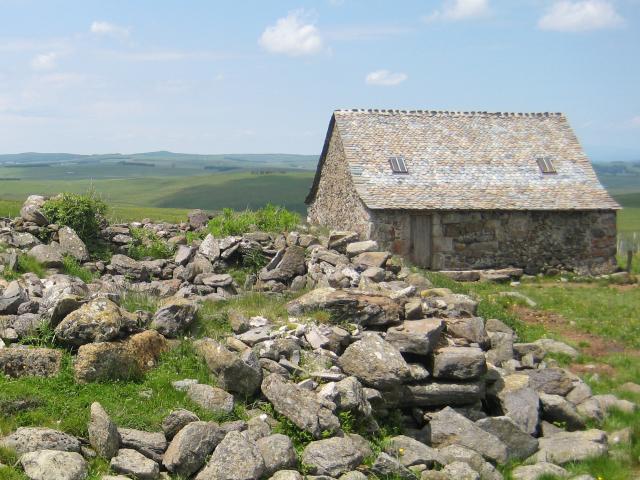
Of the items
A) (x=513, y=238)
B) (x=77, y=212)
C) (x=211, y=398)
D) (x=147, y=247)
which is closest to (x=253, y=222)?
(x=147, y=247)

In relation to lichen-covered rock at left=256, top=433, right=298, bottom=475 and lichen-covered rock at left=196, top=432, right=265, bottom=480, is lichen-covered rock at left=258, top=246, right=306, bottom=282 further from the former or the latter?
lichen-covered rock at left=196, top=432, right=265, bottom=480

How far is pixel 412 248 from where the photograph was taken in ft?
99.8

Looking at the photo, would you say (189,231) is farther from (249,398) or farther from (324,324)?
(249,398)

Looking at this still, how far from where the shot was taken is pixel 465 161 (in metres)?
33.2

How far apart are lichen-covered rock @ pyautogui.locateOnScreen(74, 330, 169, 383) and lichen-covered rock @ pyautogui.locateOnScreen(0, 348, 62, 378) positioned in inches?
13.2

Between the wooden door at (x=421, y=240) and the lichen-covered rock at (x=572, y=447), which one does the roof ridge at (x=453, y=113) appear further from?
the lichen-covered rock at (x=572, y=447)

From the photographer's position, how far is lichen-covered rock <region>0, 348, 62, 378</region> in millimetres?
9836

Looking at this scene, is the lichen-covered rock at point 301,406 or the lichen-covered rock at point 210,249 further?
the lichen-covered rock at point 210,249

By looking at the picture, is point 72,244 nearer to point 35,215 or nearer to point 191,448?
point 35,215

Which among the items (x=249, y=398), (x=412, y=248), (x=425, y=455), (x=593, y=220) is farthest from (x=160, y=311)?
(x=593, y=220)

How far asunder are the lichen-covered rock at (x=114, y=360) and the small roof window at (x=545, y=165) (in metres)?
27.0

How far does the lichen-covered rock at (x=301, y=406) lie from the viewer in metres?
9.74

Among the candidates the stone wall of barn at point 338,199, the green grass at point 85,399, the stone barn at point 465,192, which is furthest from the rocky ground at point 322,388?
the stone wall of barn at point 338,199

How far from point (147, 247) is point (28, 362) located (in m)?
10.6
